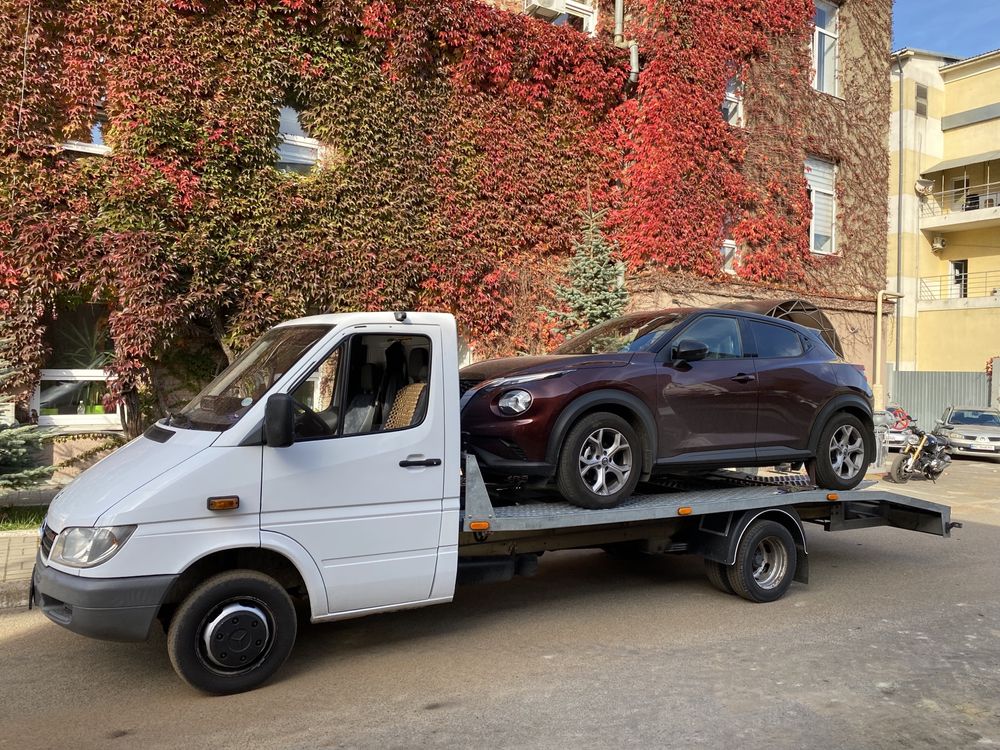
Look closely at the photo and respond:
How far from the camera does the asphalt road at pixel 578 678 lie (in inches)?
163

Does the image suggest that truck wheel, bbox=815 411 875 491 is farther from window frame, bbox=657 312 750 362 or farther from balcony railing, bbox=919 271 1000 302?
balcony railing, bbox=919 271 1000 302

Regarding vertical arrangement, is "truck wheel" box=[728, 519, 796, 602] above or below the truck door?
below

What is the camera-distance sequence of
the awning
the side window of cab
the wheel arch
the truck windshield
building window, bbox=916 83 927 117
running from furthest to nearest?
building window, bbox=916 83 927 117 < the awning < the side window of cab < the truck windshield < the wheel arch

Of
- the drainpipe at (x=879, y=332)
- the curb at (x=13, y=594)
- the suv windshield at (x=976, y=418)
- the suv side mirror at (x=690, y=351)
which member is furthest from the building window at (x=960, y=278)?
the curb at (x=13, y=594)

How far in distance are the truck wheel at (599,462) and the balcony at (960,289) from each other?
28543mm

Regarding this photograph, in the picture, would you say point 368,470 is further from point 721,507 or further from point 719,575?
point 719,575

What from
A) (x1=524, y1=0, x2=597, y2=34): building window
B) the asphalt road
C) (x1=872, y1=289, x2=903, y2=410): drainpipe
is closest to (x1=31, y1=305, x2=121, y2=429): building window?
the asphalt road

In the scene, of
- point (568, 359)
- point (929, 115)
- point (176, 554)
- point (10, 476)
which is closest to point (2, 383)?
point (10, 476)

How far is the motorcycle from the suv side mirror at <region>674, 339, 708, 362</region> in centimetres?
1048

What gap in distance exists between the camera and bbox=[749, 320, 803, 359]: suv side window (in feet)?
23.2

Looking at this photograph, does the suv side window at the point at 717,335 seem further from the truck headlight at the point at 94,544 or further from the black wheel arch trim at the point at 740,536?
the truck headlight at the point at 94,544

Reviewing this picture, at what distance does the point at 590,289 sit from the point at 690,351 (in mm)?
7670

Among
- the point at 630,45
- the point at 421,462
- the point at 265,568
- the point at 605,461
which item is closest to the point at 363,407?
the point at 421,462

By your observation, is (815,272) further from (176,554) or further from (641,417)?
(176,554)
